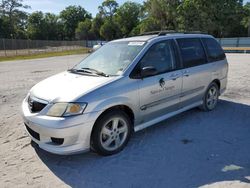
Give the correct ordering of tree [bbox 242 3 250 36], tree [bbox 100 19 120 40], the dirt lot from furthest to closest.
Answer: tree [bbox 100 19 120 40]
tree [bbox 242 3 250 36]
the dirt lot

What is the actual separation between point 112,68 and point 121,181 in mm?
1866

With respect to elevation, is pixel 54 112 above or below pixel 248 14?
below

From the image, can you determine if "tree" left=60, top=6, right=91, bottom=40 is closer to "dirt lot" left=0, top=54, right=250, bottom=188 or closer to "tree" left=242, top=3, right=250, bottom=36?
"tree" left=242, top=3, right=250, bottom=36

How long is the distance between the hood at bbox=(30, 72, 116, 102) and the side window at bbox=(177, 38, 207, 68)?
1844 millimetres

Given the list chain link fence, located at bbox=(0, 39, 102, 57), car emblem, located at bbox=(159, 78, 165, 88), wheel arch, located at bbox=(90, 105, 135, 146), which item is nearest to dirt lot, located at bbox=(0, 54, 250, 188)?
wheel arch, located at bbox=(90, 105, 135, 146)

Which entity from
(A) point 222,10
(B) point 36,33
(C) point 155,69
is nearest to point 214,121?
(C) point 155,69

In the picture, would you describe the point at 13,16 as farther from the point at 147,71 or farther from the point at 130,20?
the point at 147,71

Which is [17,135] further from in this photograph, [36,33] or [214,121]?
[36,33]

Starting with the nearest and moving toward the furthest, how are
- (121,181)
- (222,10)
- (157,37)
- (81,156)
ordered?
(121,181), (81,156), (157,37), (222,10)

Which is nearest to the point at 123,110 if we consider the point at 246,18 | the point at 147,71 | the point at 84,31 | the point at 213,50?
the point at 147,71

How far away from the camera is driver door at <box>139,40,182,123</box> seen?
14.1 ft

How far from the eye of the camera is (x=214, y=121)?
534cm

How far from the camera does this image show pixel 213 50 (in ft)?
19.8

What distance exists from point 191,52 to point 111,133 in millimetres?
2565
